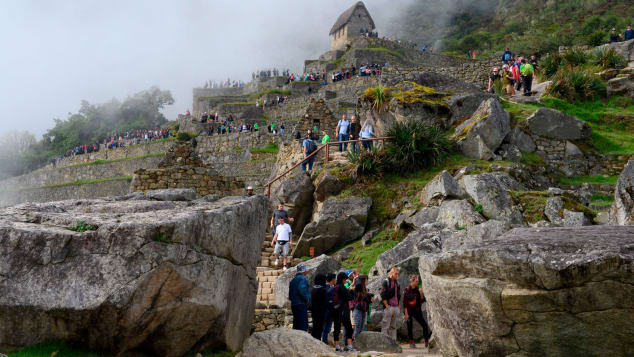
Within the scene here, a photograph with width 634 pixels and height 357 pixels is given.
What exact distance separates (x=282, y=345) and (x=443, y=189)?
7995 mm

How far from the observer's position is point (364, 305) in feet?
30.5

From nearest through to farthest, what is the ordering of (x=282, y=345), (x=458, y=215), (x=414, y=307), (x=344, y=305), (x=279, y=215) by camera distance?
(x=282, y=345)
(x=344, y=305)
(x=414, y=307)
(x=458, y=215)
(x=279, y=215)

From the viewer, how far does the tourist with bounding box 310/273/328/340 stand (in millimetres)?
8836

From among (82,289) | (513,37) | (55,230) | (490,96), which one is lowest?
(82,289)

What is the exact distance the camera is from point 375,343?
840cm

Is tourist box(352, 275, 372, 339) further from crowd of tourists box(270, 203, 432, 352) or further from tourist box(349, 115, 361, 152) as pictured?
tourist box(349, 115, 361, 152)

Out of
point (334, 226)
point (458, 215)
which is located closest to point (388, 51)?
point (334, 226)

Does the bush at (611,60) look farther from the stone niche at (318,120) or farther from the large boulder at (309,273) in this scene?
the large boulder at (309,273)

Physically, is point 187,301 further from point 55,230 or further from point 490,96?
point 490,96

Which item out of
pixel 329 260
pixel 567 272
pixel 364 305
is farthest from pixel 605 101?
pixel 567 272

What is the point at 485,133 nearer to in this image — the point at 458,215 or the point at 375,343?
the point at 458,215

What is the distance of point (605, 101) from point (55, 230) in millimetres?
19468

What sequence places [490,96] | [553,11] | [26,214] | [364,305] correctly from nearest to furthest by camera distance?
[26,214], [364,305], [490,96], [553,11]

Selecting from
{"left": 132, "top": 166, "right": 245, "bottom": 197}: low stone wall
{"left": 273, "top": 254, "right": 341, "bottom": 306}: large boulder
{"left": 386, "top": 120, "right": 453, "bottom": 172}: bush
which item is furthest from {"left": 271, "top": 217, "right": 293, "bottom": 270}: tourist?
{"left": 386, "top": 120, "right": 453, "bottom": 172}: bush
